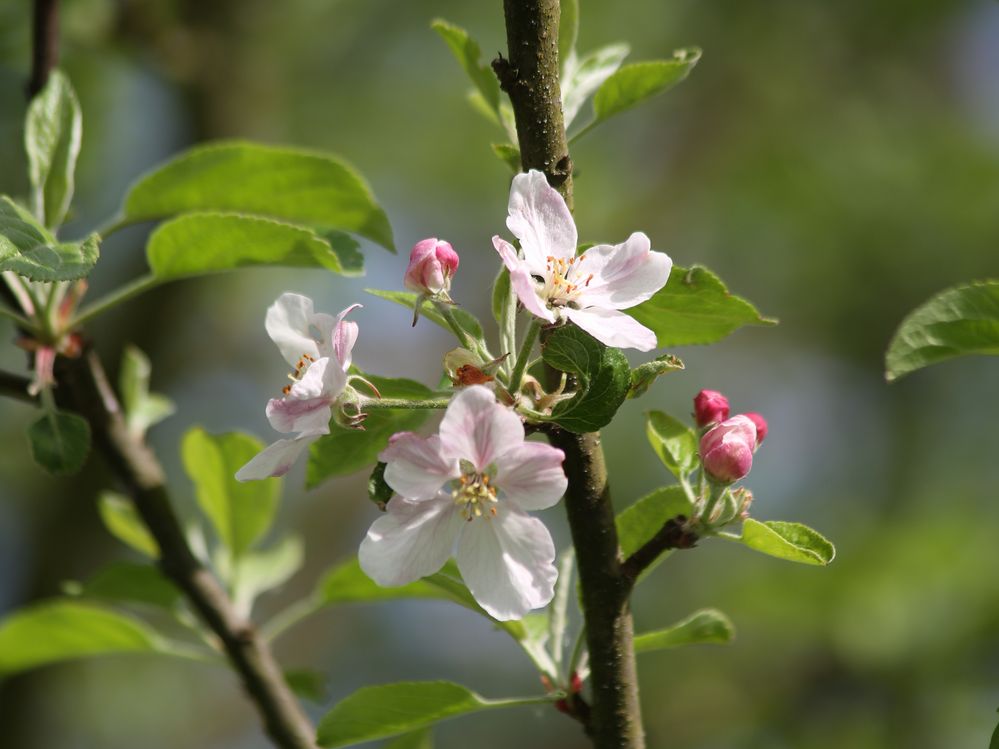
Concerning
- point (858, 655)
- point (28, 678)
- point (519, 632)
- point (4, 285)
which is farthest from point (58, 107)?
point (858, 655)

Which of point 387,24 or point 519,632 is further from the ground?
point 387,24

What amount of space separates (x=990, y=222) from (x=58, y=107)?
4808mm

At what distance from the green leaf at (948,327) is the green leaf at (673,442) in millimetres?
206

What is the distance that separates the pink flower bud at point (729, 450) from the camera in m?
0.94

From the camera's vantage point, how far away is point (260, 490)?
165cm

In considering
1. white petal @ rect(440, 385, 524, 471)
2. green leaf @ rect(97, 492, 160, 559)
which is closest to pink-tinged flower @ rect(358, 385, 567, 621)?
white petal @ rect(440, 385, 524, 471)

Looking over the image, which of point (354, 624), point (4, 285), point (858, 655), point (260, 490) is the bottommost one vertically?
point (354, 624)

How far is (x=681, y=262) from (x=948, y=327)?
4.51 meters

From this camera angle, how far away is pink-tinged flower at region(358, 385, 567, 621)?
0.85 metres

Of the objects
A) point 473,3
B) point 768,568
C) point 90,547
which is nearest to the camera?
point 90,547

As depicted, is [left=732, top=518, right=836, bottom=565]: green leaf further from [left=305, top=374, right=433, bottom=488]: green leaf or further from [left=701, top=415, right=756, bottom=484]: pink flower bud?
[left=305, top=374, right=433, bottom=488]: green leaf

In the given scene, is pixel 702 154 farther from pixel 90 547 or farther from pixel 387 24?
pixel 90 547

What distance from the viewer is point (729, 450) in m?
0.94

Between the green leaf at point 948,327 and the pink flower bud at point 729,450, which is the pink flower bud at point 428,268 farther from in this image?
the green leaf at point 948,327
